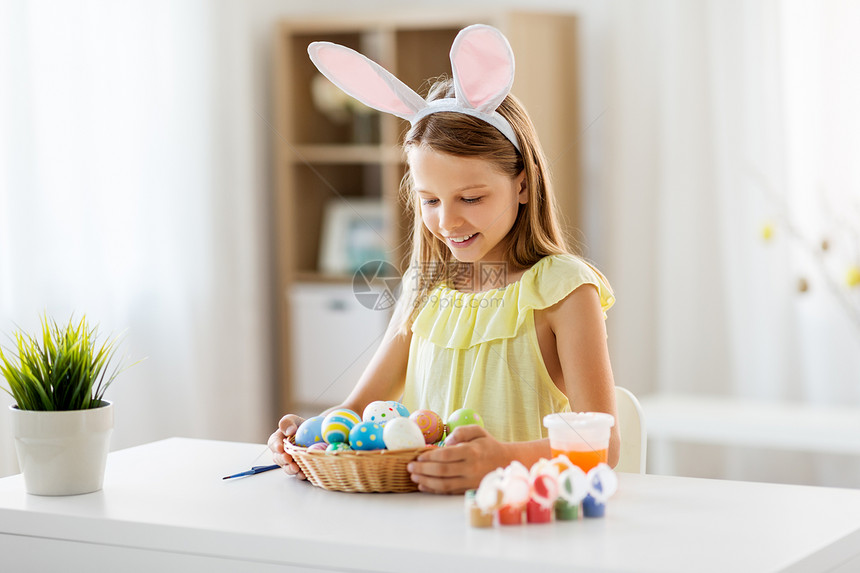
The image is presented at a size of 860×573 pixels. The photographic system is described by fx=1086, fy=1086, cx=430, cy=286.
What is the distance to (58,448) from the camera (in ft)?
4.08

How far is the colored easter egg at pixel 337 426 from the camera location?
127cm

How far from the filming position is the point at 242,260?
3.46 m

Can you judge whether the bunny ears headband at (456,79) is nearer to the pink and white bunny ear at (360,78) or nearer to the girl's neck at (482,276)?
the pink and white bunny ear at (360,78)

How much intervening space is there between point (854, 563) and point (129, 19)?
254cm

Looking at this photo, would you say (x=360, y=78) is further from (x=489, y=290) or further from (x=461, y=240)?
(x=489, y=290)

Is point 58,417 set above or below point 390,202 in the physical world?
below

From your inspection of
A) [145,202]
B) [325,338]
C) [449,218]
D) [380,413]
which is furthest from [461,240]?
[325,338]

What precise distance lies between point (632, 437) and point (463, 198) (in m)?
0.41

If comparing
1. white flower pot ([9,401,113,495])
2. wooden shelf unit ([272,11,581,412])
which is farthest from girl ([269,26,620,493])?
wooden shelf unit ([272,11,581,412])

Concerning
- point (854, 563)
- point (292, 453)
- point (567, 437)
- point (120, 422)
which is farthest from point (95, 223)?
point (854, 563)

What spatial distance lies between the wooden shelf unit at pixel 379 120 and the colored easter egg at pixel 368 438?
2.08 meters

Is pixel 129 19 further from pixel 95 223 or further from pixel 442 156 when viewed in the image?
Result: pixel 442 156

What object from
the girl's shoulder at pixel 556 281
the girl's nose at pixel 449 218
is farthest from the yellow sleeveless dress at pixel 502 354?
the girl's nose at pixel 449 218

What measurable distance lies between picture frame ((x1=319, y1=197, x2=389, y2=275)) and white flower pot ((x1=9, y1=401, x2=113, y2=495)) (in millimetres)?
2318
